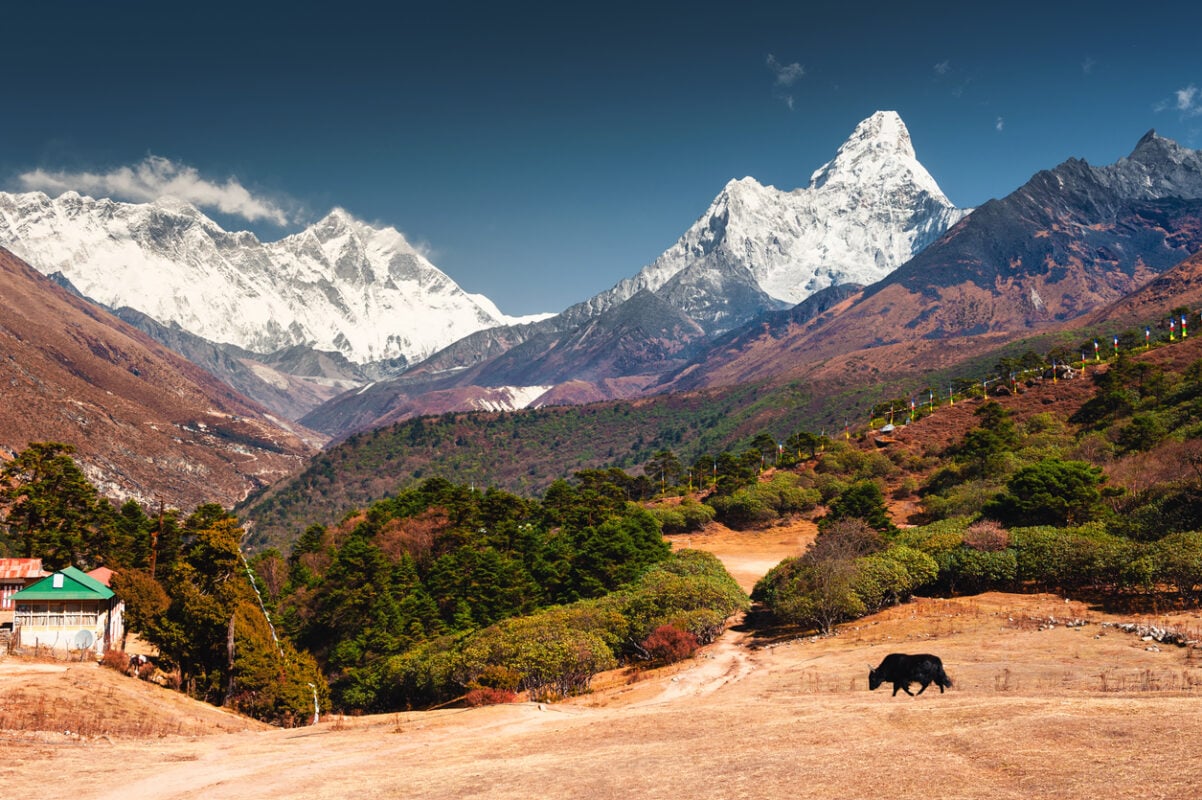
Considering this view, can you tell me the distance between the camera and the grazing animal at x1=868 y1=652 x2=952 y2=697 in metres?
27.2

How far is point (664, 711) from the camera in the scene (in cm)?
2908

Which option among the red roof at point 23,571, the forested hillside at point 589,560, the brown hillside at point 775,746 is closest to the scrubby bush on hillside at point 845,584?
the forested hillside at point 589,560

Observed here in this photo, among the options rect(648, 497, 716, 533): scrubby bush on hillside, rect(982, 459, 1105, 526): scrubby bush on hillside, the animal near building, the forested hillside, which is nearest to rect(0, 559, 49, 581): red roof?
the forested hillside

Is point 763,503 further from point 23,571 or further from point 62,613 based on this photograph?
point 62,613

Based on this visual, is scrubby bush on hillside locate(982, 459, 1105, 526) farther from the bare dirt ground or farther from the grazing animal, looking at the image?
the grazing animal

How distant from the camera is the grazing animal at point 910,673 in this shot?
2716 centimetres

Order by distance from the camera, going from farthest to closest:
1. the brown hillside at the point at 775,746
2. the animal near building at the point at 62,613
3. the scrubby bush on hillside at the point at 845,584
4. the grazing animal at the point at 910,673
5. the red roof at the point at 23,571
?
the red roof at the point at 23,571
the scrubby bush on hillside at the point at 845,584
the animal near building at the point at 62,613
the grazing animal at the point at 910,673
the brown hillside at the point at 775,746

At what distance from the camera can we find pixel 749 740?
22.0m

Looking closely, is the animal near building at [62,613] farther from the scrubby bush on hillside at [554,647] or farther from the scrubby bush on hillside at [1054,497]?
the scrubby bush on hillside at [1054,497]

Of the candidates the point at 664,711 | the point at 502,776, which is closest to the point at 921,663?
the point at 664,711

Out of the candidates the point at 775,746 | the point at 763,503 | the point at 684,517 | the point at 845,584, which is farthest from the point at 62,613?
the point at 763,503

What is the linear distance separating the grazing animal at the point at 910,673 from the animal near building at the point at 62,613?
4138 cm

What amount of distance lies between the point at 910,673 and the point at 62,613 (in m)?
45.2

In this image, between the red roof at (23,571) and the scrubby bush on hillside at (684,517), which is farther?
the scrubby bush on hillside at (684,517)
